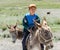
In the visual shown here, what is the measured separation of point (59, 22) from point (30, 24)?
1486 centimetres

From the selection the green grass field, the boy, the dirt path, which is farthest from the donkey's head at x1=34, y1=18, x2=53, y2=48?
the green grass field

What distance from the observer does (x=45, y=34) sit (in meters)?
9.48

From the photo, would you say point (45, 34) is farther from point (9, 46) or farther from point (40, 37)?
point (9, 46)

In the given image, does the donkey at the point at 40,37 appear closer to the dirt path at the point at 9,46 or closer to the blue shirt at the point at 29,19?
the blue shirt at the point at 29,19

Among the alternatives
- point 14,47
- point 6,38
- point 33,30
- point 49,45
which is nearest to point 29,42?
point 33,30

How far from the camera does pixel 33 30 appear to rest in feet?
33.2

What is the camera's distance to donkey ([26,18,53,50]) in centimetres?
943

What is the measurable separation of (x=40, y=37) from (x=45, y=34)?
233 mm

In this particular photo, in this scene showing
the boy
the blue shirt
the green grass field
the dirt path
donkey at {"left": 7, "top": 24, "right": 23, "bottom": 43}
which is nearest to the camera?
the boy

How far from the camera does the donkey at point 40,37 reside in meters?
9.43

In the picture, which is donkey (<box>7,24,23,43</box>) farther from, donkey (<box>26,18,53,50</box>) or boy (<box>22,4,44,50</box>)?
donkey (<box>26,18,53,50</box>)

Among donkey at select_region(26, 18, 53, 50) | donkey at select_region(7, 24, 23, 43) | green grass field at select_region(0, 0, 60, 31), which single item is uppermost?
donkey at select_region(26, 18, 53, 50)

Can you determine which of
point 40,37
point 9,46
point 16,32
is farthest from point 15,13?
point 40,37

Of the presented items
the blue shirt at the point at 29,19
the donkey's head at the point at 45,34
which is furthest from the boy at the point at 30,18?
the donkey's head at the point at 45,34
